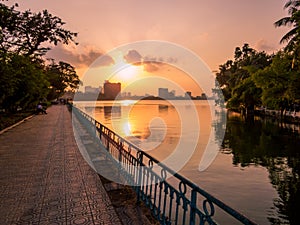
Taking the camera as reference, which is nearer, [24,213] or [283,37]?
[24,213]

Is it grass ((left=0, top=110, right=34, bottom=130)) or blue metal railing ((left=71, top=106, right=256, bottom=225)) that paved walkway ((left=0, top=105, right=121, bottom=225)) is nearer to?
blue metal railing ((left=71, top=106, right=256, bottom=225))

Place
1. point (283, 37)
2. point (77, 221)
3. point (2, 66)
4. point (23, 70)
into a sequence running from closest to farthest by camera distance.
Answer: point (77, 221), point (2, 66), point (23, 70), point (283, 37)

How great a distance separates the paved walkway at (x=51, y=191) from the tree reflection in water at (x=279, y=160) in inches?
229

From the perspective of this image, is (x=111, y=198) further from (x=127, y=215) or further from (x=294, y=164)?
(x=294, y=164)

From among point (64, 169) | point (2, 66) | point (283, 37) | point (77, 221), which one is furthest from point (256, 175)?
point (283, 37)

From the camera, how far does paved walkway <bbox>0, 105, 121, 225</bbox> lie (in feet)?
17.4

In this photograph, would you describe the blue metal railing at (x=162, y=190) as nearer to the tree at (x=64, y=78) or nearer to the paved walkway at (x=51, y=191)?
the paved walkway at (x=51, y=191)

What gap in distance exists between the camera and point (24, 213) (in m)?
5.44

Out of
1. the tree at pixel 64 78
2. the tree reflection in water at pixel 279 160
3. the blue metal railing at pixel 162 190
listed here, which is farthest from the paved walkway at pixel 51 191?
the tree at pixel 64 78

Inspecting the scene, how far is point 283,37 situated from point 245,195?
79.6ft

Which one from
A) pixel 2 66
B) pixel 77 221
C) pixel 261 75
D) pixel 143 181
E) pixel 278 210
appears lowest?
pixel 278 210

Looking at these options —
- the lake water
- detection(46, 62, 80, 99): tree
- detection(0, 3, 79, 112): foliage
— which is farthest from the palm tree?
detection(46, 62, 80, 99): tree

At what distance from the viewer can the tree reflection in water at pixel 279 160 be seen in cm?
952

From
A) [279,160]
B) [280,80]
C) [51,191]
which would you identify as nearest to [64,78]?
[280,80]
